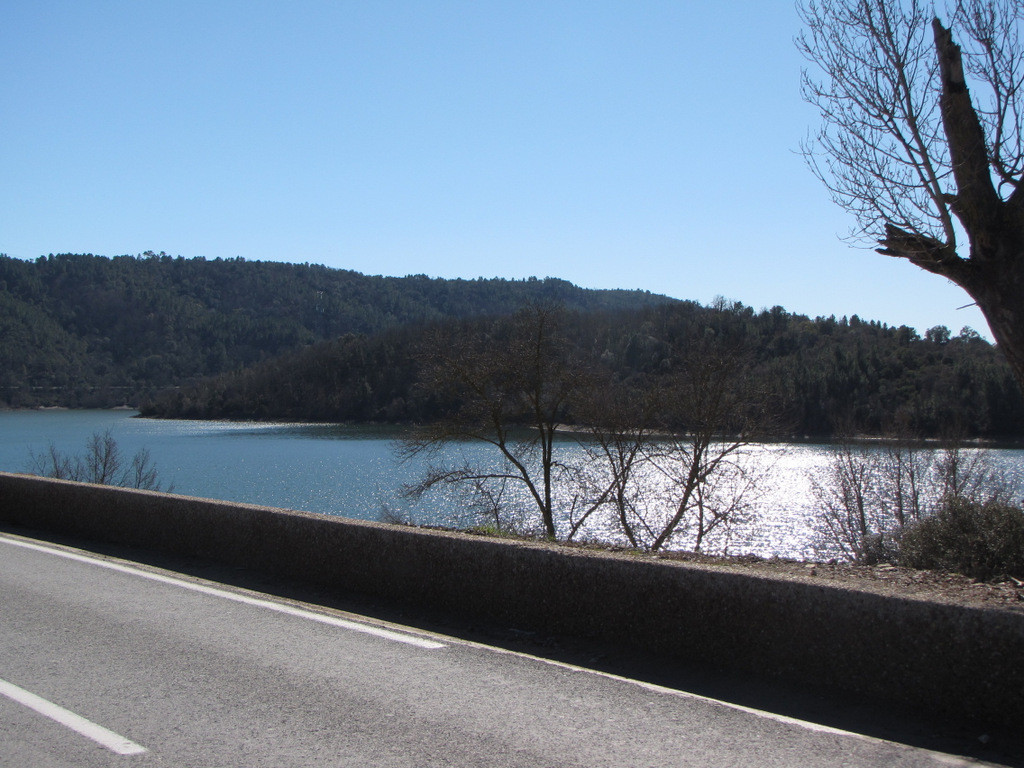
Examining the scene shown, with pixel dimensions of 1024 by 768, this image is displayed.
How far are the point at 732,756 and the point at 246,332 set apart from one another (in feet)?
580

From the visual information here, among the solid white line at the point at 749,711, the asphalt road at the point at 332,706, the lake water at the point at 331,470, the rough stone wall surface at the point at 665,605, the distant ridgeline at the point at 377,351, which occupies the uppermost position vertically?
the distant ridgeline at the point at 377,351

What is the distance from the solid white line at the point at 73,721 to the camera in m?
3.89

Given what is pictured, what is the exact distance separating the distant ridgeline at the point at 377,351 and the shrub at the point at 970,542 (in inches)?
632

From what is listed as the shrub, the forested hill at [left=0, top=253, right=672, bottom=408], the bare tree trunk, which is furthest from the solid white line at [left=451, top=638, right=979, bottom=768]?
the forested hill at [left=0, top=253, right=672, bottom=408]

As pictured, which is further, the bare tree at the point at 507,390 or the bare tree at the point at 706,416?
the bare tree at the point at 507,390

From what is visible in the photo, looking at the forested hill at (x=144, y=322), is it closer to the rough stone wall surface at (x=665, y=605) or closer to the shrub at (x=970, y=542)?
the shrub at (x=970, y=542)

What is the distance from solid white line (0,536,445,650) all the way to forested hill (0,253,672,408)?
396ft

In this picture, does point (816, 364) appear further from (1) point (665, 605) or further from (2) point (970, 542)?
(1) point (665, 605)

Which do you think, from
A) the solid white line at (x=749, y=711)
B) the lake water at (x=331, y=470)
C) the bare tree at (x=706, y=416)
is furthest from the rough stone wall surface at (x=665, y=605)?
the bare tree at (x=706, y=416)

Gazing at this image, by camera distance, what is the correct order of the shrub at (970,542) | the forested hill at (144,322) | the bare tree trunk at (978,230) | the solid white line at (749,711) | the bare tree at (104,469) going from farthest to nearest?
the forested hill at (144,322)
the bare tree at (104,469)
the shrub at (970,542)
the bare tree trunk at (978,230)
the solid white line at (749,711)

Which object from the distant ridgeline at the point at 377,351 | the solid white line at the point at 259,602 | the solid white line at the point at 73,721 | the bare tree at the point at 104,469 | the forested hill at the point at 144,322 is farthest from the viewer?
the forested hill at the point at 144,322

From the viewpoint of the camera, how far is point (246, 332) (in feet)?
563

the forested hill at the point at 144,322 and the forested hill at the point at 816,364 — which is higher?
the forested hill at the point at 144,322

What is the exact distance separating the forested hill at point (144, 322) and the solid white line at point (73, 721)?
124484 mm
